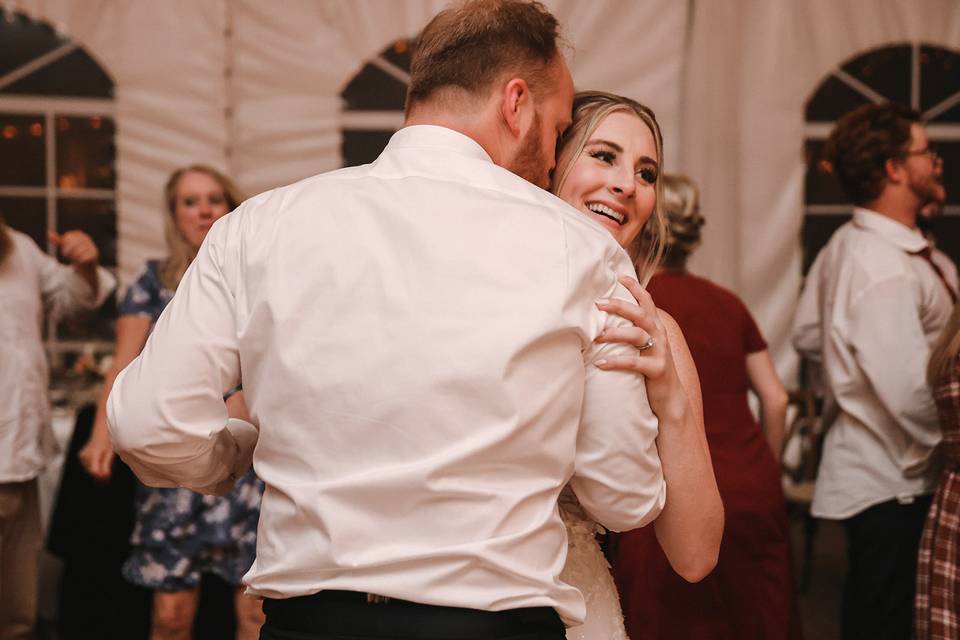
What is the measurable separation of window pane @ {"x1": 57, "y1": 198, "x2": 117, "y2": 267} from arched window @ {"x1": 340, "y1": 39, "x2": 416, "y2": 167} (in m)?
1.15

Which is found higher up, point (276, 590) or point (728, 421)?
point (276, 590)

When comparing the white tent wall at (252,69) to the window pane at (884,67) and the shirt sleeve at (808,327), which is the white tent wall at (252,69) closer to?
the window pane at (884,67)

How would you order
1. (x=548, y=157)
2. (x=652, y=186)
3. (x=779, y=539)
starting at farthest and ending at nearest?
(x=779, y=539)
(x=652, y=186)
(x=548, y=157)

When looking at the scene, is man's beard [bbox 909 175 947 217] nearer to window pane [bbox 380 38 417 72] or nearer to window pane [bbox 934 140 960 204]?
window pane [bbox 934 140 960 204]

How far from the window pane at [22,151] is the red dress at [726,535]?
3467 mm

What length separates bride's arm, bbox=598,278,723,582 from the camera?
4.11 feet

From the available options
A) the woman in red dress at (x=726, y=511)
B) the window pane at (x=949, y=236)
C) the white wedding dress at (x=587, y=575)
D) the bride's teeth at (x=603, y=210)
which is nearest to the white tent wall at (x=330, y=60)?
the window pane at (x=949, y=236)

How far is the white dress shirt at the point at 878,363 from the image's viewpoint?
2.75 meters

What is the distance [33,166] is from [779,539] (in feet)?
12.9

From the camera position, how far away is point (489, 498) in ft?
3.76

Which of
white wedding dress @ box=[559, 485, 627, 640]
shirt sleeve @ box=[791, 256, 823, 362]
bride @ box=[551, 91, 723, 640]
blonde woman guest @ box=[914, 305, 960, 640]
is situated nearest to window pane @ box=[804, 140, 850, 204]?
shirt sleeve @ box=[791, 256, 823, 362]

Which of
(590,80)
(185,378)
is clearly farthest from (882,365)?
(590,80)

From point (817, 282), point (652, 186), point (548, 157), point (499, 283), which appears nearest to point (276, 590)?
point (499, 283)

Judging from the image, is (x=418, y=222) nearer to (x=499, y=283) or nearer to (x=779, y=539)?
(x=499, y=283)
